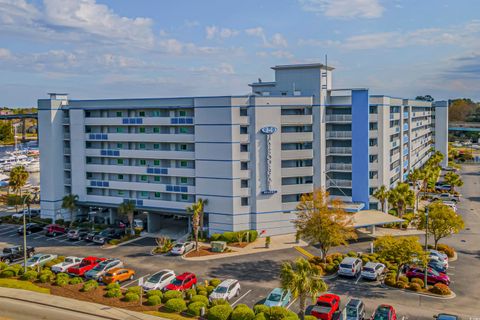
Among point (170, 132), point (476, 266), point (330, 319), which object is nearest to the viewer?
point (330, 319)

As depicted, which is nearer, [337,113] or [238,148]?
[238,148]

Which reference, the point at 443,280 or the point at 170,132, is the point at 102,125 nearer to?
the point at 170,132

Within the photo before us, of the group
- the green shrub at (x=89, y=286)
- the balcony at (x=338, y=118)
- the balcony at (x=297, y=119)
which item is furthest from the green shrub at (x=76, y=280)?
the balcony at (x=338, y=118)

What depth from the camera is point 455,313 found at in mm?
37812

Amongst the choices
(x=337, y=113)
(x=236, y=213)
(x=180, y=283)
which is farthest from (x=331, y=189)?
(x=180, y=283)

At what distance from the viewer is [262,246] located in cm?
5941

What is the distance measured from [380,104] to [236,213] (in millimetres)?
28695

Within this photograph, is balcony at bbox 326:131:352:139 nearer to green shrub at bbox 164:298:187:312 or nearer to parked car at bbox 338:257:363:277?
parked car at bbox 338:257:363:277

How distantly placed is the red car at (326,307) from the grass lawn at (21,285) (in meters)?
23.9

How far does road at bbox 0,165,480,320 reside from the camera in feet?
131

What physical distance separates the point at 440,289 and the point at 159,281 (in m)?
25.6

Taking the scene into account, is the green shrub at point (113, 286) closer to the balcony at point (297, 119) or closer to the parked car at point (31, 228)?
the parked car at point (31, 228)

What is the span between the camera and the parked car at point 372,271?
150 feet

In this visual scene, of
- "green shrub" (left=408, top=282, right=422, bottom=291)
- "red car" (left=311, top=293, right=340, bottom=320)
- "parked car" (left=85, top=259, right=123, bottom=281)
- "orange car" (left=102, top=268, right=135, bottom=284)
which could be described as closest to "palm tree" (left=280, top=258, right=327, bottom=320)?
"red car" (left=311, top=293, right=340, bottom=320)
